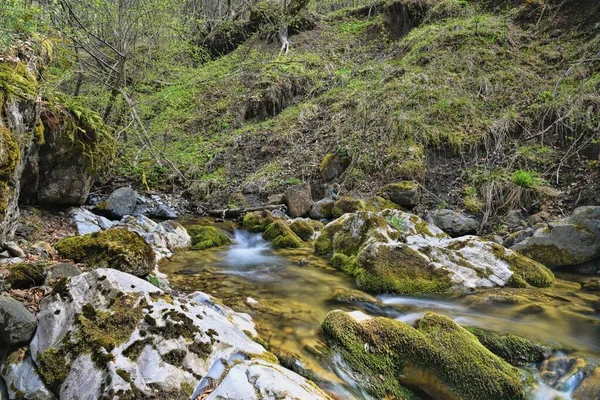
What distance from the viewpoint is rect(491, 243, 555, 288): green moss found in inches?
189

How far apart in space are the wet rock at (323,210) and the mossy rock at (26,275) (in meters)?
6.31

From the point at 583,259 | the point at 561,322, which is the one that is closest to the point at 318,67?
the point at 583,259

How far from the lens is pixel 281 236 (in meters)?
7.30

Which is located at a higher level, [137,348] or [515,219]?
[515,219]

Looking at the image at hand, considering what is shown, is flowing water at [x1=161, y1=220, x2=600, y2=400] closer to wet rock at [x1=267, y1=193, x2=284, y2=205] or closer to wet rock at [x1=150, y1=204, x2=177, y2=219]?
wet rock at [x1=267, y1=193, x2=284, y2=205]

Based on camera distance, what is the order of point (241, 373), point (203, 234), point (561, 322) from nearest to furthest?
point (241, 373) → point (561, 322) → point (203, 234)

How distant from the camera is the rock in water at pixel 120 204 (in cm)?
831

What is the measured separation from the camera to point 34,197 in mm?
6230

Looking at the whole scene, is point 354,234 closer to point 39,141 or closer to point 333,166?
point 333,166

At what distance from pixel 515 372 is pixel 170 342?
2598 mm

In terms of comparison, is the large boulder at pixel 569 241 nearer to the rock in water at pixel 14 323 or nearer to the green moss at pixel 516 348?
the green moss at pixel 516 348

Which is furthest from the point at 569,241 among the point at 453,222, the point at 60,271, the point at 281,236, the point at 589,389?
the point at 60,271

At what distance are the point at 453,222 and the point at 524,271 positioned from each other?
99.0 inches

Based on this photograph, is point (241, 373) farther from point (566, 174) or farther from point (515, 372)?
point (566, 174)
